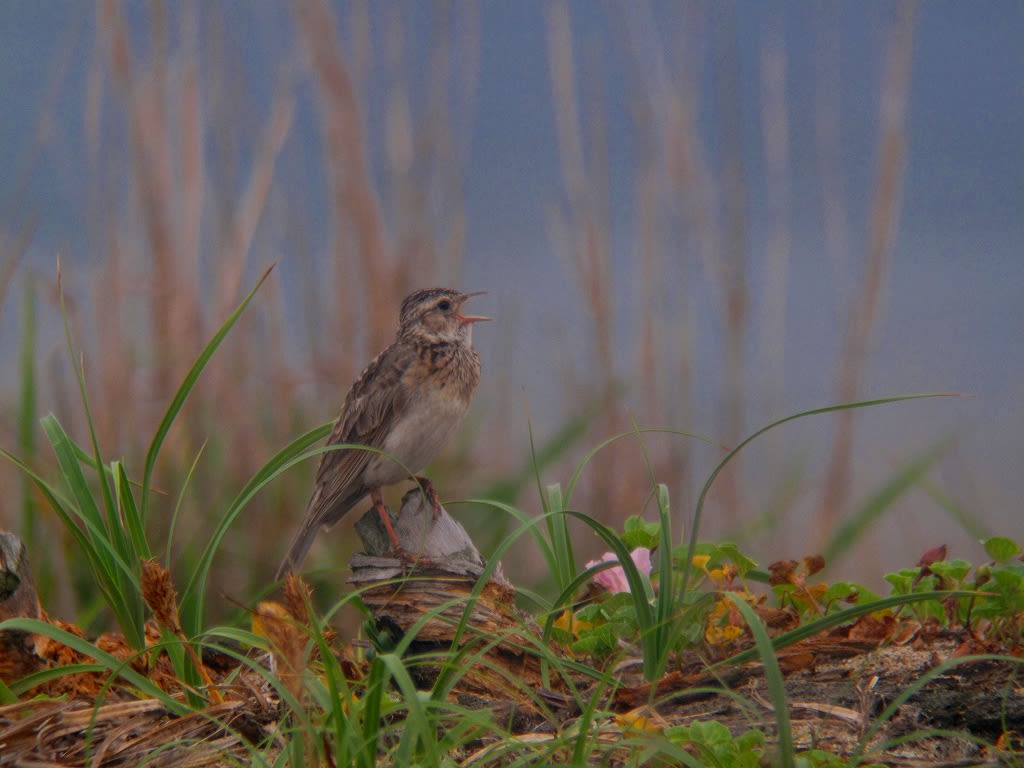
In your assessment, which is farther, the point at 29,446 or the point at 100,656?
the point at 29,446

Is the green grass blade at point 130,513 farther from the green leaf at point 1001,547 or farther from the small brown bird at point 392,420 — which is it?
the green leaf at point 1001,547

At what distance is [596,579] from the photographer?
3516mm

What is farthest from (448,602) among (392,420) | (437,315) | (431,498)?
(437,315)

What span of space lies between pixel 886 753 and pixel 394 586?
1429mm

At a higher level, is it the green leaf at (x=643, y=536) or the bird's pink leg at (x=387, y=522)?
the green leaf at (x=643, y=536)

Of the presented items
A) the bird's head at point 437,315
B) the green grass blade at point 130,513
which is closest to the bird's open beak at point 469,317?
the bird's head at point 437,315

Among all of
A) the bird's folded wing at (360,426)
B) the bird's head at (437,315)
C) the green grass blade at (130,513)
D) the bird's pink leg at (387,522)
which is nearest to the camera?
the green grass blade at (130,513)

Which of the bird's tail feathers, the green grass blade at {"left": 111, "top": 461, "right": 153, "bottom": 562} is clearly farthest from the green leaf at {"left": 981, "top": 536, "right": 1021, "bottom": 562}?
the bird's tail feathers

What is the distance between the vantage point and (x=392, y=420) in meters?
4.45

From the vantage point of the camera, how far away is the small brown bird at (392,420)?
4.32m

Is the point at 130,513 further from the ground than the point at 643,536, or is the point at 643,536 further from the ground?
the point at 130,513

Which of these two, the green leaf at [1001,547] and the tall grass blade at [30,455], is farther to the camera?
the tall grass blade at [30,455]

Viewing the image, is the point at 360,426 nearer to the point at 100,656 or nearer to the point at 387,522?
the point at 387,522

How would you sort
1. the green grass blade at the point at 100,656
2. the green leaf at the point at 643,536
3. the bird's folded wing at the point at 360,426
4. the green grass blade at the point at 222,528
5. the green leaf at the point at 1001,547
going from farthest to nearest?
the bird's folded wing at the point at 360,426, the green leaf at the point at 643,536, the green leaf at the point at 1001,547, the green grass blade at the point at 222,528, the green grass blade at the point at 100,656
